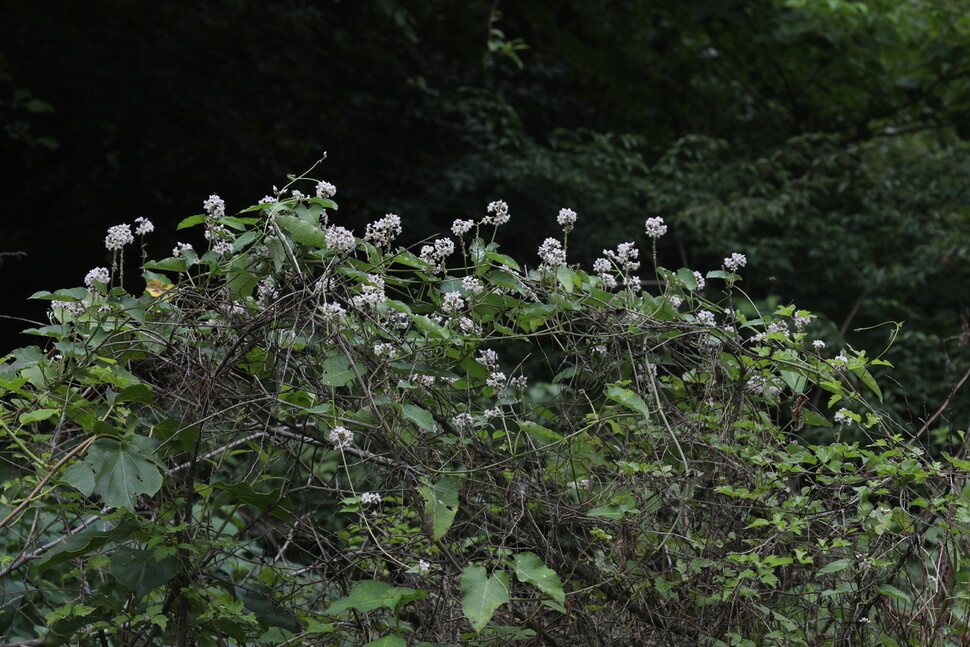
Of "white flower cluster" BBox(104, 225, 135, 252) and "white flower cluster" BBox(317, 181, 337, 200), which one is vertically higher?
"white flower cluster" BBox(317, 181, 337, 200)

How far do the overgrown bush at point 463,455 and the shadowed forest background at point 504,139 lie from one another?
4.39 m

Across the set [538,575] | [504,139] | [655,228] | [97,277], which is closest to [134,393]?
[97,277]

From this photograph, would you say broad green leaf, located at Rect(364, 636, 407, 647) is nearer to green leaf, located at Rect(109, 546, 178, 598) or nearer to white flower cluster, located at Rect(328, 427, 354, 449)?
white flower cluster, located at Rect(328, 427, 354, 449)

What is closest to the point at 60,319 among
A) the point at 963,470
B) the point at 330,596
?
the point at 330,596

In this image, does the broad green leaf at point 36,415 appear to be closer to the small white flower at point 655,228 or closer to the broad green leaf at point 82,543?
the broad green leaf at point 82,543

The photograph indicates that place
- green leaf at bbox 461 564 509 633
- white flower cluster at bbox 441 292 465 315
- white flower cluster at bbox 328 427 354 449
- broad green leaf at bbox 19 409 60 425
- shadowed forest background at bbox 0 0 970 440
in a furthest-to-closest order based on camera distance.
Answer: shadowed forest background at bbox 0 0 970 440 → white flower cluster at bbox 441 292 465 315 → broad green leaf at bbox 19 409 60 425 → white flower cluster at bbox 328 427 354 449 → green leaf at bbox 461 564 509 633

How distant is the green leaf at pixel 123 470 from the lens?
1.69 metres

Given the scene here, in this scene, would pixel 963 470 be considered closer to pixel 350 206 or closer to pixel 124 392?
pixel 124 392

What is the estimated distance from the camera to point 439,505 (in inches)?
65.4

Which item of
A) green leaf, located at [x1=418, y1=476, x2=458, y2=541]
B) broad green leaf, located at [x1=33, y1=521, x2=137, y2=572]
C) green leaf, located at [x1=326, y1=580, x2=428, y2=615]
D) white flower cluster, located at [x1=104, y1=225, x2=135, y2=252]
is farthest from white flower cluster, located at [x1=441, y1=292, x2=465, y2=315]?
broad green leaf, located at [x1=33, y1=521, x2=137, y2=572]

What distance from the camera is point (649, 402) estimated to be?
200 cm

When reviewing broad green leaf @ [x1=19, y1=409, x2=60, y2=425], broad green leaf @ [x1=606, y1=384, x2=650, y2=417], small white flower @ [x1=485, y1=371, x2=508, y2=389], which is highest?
broad green leaf @ [x1=19, y1=409, x2=60, y2=425]

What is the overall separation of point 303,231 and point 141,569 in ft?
2.51

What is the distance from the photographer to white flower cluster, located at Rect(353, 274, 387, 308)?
1751mm
